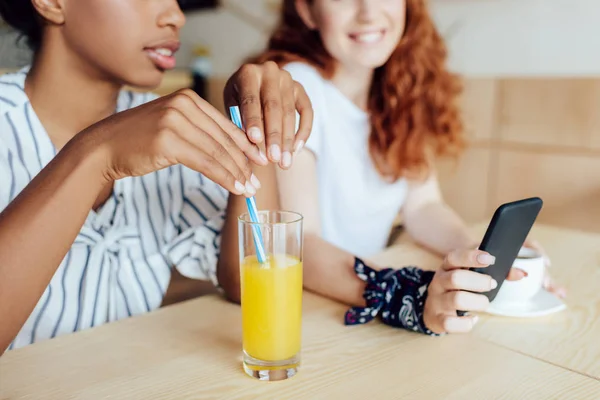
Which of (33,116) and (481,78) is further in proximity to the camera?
(481,78)

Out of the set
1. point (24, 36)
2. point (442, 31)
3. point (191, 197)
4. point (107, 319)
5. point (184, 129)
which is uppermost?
point (442, 31)

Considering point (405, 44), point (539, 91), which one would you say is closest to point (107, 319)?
point (405, 44)

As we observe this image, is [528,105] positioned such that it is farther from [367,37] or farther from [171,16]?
[171,16]

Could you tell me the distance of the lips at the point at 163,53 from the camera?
1.10 metres

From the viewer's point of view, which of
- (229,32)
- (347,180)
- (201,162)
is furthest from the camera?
(229,32)

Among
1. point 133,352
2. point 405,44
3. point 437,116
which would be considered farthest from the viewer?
point 437,116

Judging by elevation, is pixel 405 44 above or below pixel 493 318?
above

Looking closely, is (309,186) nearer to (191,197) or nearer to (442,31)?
(191,197)

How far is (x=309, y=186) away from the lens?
126 centimetres

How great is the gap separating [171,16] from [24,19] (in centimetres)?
29

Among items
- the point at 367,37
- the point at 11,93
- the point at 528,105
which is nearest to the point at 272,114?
the point at 11,93

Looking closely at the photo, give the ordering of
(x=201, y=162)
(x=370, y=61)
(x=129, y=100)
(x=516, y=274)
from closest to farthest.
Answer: (x=201, y=162), (x=516, y=274), (x=129, y=100), (x=370, y=61)

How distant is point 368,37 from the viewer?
4.53 ft

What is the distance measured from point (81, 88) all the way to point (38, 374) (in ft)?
1.95
